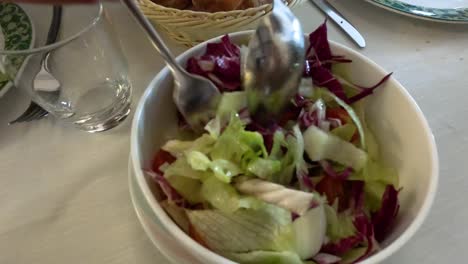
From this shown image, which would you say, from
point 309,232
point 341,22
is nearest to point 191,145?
point 309,232

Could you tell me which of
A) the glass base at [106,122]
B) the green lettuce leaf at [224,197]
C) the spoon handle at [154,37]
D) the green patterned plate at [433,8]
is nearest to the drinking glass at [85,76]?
the glass base at [106,122]

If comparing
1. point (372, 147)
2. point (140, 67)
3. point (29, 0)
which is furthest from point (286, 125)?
point (29, 0)

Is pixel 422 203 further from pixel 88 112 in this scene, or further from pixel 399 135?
pixel 88 112

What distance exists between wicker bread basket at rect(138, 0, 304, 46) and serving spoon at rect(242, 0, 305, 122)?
9 centimetres

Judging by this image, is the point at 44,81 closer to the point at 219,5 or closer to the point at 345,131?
the point at 219,5

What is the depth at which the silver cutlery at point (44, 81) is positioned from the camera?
62 cm

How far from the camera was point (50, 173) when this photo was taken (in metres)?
0.59

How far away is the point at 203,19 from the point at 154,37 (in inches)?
4.5

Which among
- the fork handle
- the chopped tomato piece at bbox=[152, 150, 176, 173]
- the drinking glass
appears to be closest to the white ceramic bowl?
the chopped tomato piece at bbox=[152, 150, 176, 173]

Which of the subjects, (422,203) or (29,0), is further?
(29,0)

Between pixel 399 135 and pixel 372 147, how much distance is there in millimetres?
29

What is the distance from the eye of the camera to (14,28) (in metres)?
0.70

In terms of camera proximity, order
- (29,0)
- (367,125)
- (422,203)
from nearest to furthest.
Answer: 1. (422,203)
2. (367,125)
3. (29,0)

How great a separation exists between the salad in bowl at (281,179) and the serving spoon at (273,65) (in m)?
0.01
